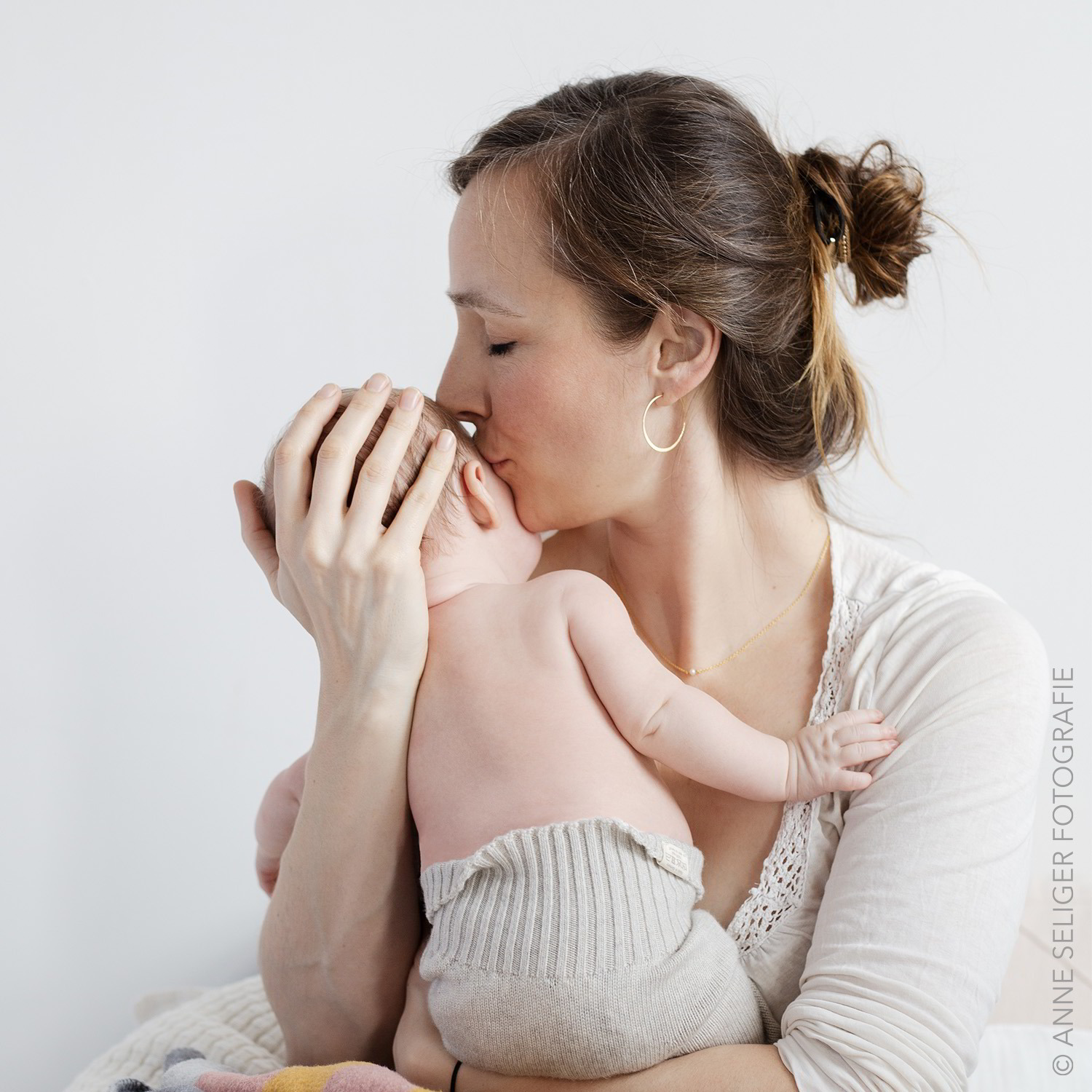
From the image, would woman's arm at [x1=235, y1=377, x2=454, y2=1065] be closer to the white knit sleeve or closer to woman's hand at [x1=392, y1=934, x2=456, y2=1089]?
woman's hand at [x1=392, y1=934, x2=456, y2=1089]

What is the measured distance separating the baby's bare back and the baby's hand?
16cm

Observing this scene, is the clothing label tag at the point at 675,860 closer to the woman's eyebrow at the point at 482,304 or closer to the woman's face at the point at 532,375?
the woman's face at the point at 532,375

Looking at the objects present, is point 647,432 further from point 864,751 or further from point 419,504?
point 864,751

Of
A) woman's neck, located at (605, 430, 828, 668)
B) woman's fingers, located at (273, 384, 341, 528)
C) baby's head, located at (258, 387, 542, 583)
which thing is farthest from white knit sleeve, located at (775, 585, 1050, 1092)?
woman's fingers, located at (273, 384, 341, 528)

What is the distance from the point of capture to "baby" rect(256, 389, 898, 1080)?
4.21 feet

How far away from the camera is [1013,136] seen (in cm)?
229

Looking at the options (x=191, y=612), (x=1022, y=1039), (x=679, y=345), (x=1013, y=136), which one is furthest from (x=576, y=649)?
(x=1013, y=136)

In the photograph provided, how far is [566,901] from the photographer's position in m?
1.29

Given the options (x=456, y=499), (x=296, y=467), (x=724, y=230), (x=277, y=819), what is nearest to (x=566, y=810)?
(x=456, y=499)

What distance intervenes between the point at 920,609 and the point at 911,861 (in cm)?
37

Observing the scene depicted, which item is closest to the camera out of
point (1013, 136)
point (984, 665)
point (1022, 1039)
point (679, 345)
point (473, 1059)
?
point (473, 1059)

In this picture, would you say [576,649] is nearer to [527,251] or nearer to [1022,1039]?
[527,251]

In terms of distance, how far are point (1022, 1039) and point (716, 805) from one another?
2.71ft

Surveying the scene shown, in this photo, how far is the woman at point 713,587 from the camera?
1.33 metres
